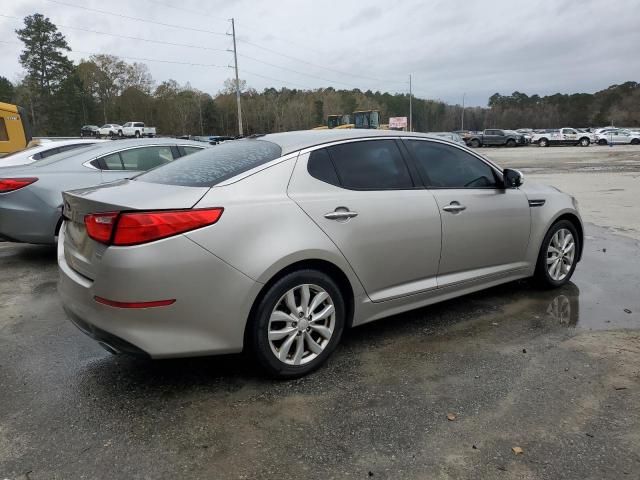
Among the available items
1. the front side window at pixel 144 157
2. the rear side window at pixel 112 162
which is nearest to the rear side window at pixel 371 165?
the front side window at pixel 144 157

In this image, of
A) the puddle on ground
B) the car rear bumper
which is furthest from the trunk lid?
the puddle on ground

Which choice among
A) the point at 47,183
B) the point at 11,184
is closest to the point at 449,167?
the point at 47,183

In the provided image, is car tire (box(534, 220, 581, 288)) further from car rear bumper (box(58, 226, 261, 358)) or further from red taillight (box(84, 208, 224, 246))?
red taillight (box(84, 208, 224, 246))

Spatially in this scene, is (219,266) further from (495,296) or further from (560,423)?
(495,296)

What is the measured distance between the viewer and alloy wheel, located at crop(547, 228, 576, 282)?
4927 mm

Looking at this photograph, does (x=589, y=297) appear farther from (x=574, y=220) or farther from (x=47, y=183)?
(x=47, y=183)

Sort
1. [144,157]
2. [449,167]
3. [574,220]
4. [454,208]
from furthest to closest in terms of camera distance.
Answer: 1. [144,157]
2. [574,220]
3. [449,167]
4. [454,208]

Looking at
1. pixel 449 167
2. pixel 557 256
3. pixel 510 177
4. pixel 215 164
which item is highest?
pixel 215 164

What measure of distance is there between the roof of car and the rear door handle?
50 centimetres

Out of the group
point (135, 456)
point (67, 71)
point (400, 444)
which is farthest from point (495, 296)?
point (67, 71)

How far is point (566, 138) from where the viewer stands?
49.6 m

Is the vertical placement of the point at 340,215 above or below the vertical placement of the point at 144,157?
below

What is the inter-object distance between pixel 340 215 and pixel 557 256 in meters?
2.70

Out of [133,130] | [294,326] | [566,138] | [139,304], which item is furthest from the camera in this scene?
[133,130]
